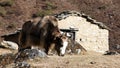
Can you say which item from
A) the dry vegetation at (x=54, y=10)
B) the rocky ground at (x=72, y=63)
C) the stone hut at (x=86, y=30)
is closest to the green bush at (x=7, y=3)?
the dry vegetation at (x=54, y=10)

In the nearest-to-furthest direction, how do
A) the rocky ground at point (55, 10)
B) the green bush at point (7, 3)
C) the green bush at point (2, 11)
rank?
1. the rocky ground at point (55, 10)
2. the green bush at point (2, 11)
3. the green bush at point (7, 3)

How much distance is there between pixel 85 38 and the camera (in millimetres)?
44562

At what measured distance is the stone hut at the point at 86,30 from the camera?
144 feet

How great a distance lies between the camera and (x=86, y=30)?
44.8 meters

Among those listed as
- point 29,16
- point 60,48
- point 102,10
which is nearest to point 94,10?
point 102,10

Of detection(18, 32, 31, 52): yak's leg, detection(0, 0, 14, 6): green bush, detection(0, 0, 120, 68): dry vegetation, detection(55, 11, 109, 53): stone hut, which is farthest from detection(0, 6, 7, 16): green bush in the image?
detection(18, 32, 31, 52): yak's leg

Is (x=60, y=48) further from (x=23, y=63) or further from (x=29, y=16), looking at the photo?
(x=29, y=16)

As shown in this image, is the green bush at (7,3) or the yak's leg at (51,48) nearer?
the yak's leg at (51,48)

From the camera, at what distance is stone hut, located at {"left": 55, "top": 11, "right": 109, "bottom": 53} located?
4388 centimetres

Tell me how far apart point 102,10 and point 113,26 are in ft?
17.6

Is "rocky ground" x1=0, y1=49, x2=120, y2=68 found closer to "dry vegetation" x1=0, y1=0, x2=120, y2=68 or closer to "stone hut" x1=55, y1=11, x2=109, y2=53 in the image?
"stone hut" x1=55, y1=11, x2=109, y2=53

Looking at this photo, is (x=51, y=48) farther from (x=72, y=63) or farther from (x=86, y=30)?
(x=86, y=30)

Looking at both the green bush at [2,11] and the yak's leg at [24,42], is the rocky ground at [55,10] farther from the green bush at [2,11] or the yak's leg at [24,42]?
the yak's leg at [24,42]

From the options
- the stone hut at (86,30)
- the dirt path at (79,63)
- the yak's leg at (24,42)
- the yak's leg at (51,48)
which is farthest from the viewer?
the stone hut at (86,30)
